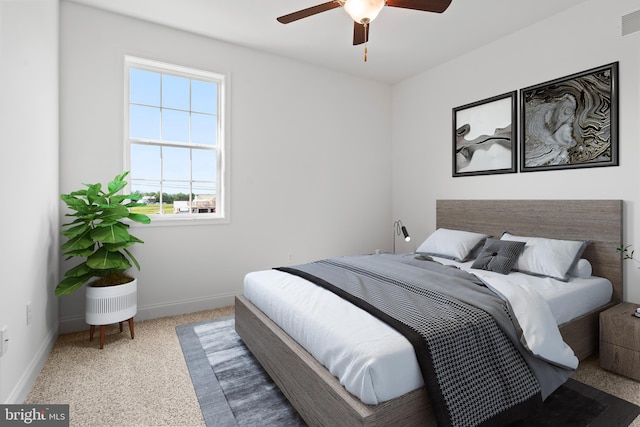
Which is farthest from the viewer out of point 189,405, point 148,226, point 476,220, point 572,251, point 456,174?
point 456,174

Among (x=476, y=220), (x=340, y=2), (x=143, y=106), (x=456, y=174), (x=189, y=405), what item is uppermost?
(x=340, y=2)

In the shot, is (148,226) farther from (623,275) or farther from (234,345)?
(623,275)

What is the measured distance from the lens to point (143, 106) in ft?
11.0

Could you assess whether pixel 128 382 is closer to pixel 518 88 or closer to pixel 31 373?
pixel 31 373

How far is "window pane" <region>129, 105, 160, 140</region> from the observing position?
329 cm

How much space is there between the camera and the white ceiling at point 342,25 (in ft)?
9.52

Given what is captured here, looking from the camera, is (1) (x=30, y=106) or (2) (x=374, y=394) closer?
(2) (x=374, y=394)

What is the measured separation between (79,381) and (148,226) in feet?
4.89

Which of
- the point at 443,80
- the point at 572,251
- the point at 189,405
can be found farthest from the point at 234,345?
the point at 443,80

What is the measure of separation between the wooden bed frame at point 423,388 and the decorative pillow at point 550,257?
0.22 m

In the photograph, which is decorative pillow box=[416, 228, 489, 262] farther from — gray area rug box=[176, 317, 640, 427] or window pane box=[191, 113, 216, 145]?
window pane box=[191, 113, 216, 145]

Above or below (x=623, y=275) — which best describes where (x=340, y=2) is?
above
